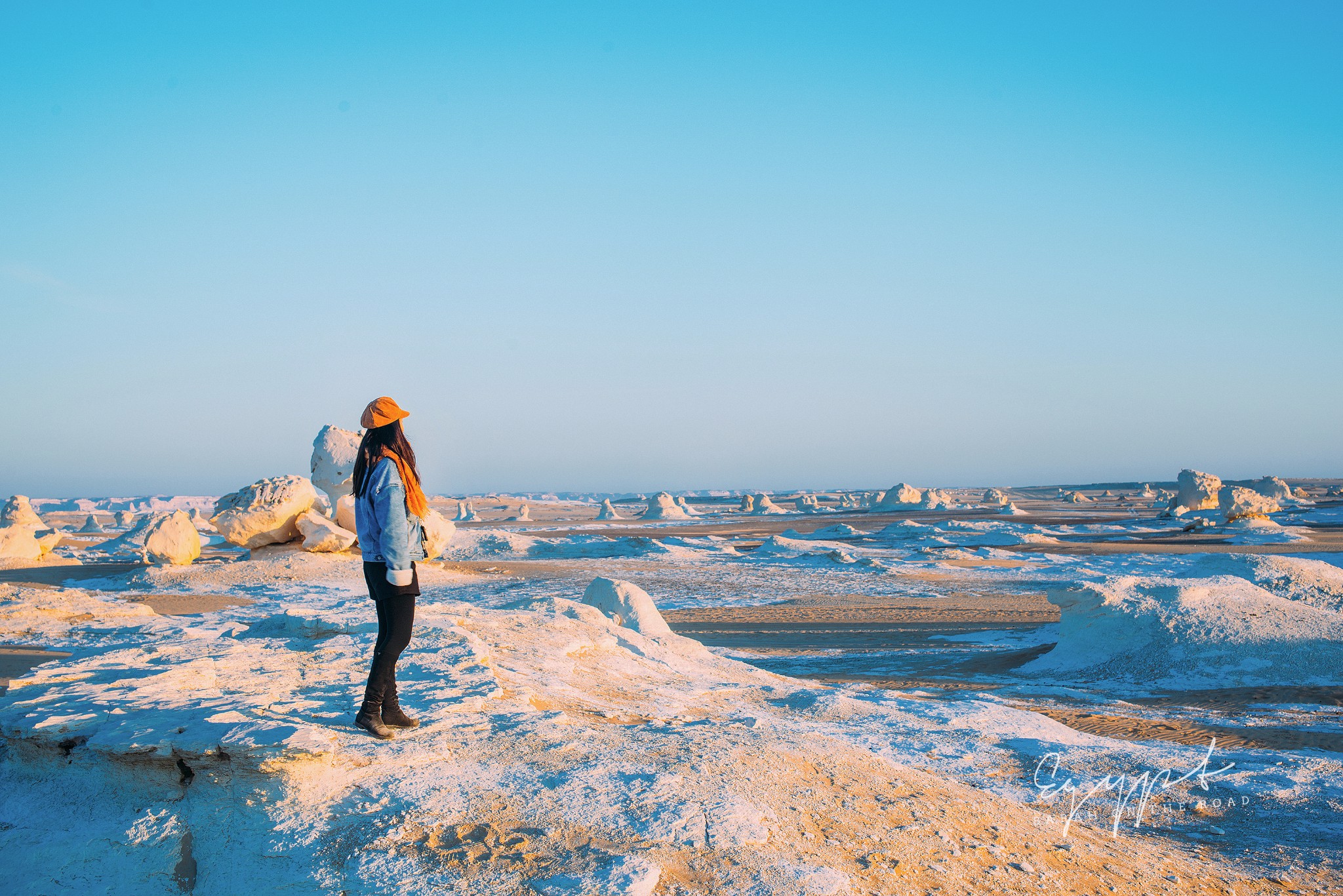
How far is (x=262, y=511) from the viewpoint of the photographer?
1716 centimetres

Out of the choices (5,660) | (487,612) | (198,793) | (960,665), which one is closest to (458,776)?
(198,793)

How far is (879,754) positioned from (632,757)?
5.00 feet

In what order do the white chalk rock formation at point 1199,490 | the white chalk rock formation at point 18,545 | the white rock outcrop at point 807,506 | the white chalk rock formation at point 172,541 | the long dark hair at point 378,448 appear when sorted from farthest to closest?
1. the white rock outcrop at point 807,506
2. the white chalk rock formation at point 1199,490
3. the white chalk rock formation at point 18,545
4. the white chalk rock formation at point 172,541
5. the long dark hair at point 378,448

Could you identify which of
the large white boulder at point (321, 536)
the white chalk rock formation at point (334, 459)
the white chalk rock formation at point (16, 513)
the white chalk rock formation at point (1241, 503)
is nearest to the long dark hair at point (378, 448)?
the large white boulder at point (321, 536)

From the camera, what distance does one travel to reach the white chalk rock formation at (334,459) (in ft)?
60.3

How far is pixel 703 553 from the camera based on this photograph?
25.7m

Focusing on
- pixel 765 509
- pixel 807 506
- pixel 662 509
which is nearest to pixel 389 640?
pixel 662 509

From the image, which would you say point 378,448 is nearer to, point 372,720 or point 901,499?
point 372,720

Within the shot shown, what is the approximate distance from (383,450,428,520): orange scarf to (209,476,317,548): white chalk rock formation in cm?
1490

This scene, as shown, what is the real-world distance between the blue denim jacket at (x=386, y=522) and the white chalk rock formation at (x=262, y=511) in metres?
15.0

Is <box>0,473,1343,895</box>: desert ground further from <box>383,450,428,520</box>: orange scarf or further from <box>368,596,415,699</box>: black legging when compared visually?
<box>383,450,428,520</box>: orange scarf

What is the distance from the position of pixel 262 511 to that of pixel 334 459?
1.90 meters

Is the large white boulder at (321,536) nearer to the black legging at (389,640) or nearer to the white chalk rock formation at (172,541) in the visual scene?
the white chalk rock formation at (172,541)

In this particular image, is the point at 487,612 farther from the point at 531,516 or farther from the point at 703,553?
the point at 531,516
